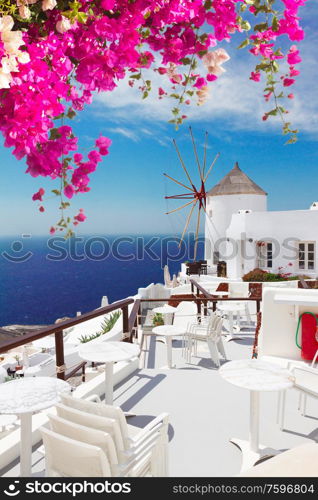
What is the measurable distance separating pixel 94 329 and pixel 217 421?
929 cm

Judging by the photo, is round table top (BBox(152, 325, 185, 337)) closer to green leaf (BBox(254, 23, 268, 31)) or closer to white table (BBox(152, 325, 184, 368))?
white table (BBox(152, 325, 184, 368))

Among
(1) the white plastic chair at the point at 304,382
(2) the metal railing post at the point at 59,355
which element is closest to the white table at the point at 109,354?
(2) the metal railing post at the point at 59,355

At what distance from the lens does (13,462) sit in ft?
9.96

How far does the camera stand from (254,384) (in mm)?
3062

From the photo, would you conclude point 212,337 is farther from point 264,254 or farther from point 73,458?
point 264,254

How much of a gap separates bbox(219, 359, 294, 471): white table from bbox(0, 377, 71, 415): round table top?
4.89 ft

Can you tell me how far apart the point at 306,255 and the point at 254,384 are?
58.9ft

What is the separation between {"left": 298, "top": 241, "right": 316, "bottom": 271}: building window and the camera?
63.3 feet

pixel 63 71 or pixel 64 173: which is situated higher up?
pixel 63 71

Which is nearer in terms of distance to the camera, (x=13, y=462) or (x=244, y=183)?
(x=13, y=462)

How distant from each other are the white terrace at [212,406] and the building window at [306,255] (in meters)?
14.8

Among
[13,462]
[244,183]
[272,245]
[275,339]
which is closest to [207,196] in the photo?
[244,183]

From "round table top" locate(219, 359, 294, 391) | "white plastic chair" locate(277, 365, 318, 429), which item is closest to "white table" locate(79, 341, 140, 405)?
"round table top" locate(219, 359, 294, 391)
